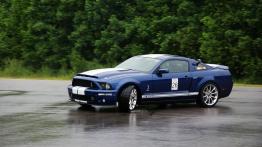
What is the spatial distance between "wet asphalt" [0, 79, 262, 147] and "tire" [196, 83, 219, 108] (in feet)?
0.89

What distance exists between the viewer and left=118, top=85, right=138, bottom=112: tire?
16688 mm

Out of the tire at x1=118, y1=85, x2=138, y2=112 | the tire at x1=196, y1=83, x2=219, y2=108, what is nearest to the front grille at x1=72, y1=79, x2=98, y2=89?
the tire at x1=118, y1=85, x2=138, y2=112

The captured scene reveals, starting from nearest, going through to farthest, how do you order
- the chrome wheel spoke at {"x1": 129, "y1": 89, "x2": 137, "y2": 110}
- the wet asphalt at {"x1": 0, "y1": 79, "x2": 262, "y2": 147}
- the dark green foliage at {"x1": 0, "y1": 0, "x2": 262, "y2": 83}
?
the wet asphalt at {"x1": 0, "y1": 79, "x2": 262, "y2": 147} → the chrome wheel spoke at {"x1": 129, "y1": 89, "x2": 137, "y2": 110} → the dark green foliage at {"x1": 0, "y1": 0, "x2": 262, "y2": 83}

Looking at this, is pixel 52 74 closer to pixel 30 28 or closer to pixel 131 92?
pixel 30 28

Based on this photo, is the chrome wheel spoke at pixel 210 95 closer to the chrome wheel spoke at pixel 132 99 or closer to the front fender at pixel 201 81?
the front fender at pixel 201 81

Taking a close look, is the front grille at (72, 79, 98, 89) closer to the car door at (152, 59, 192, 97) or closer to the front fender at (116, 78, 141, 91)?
the front fender at (116, 78, 141, 91)

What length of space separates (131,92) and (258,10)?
15936 mm

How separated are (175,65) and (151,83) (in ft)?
3.88

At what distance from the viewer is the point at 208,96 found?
18.6 m

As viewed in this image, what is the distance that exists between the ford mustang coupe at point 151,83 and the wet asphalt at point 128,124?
0.32 metres

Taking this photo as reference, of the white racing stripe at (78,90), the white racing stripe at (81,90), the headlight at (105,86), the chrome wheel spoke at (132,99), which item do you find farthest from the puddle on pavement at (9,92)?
the chrome wheel spoke at (132,99)

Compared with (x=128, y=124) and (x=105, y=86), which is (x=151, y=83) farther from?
(x=128, y=124)

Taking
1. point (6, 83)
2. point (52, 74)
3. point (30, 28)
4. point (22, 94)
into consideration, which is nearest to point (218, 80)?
point (22, 94)

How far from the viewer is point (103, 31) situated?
3644cm
